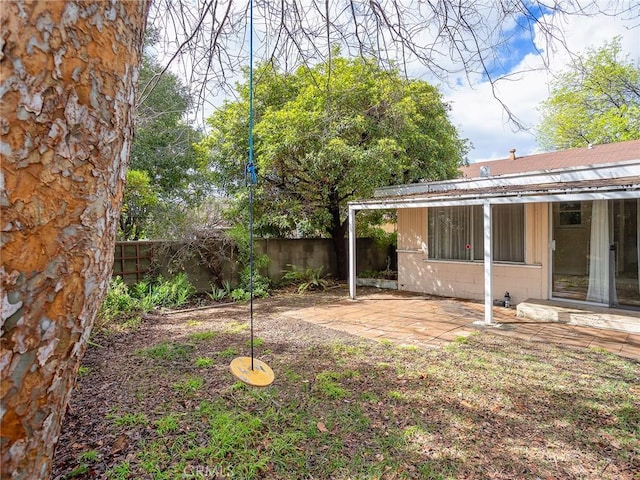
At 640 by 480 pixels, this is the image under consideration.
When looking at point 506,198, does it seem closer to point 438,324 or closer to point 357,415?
point 438,324

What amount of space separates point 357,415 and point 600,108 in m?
24.2

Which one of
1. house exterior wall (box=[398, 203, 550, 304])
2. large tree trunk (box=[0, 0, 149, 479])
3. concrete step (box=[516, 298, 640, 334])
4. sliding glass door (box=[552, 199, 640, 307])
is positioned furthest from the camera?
house exterior wall (box=[398, 203, 550, 304])

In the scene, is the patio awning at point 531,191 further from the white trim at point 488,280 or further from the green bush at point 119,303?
the green bush at point 119,303

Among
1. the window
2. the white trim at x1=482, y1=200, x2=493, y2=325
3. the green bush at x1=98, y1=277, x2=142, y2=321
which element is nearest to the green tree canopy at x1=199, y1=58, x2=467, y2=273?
the window

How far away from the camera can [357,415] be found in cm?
328

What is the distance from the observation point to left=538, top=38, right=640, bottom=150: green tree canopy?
18.3 metres

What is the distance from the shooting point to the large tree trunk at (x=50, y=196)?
80 cm

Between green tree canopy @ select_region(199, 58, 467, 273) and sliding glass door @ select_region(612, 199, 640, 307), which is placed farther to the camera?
green tree canopy @ select_region(199, 58, 467, 273)

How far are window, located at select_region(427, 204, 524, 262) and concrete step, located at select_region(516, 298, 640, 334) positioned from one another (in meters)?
1.29

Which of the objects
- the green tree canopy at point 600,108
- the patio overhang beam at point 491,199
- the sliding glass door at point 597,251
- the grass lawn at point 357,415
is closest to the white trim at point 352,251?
the patio overhang beam at point 491,199

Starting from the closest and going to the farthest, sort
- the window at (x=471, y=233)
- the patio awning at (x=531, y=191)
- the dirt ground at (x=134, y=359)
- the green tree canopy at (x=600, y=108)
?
the dirt ground at (x=134, y=359), the patio awning at (x=531, y=191), the window at (x=471, y=233), the green tree canopy at (x=600, y=108)

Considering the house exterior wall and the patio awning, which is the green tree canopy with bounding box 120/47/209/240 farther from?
the house exterior wall

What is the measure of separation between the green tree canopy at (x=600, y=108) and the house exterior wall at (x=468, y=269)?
11.3 meters

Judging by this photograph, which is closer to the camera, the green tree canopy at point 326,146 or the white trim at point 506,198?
the white trim at point 506,198
